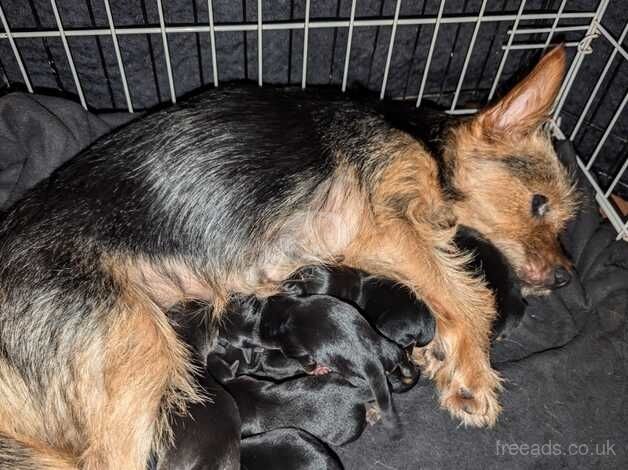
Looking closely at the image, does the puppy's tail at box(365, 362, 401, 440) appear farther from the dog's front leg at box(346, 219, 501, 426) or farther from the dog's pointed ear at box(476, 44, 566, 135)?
the dog's pointed ear at box(476, 44, 566, 135)

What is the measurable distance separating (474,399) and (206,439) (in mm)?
1096

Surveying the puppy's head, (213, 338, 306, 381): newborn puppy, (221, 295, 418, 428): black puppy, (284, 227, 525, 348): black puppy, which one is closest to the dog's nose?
the puppy's head

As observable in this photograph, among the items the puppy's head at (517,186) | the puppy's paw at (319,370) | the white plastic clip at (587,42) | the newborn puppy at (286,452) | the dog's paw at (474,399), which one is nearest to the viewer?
the newborn puppy at (286,452)

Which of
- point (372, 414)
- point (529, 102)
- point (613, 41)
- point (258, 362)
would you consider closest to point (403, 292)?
point (372, 414)

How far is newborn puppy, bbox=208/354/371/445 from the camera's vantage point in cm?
218

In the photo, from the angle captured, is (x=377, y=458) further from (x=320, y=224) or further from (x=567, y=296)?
(x=567, y=296)

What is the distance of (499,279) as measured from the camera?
2604 millimetres

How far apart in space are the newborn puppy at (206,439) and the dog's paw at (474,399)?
0.93 meters

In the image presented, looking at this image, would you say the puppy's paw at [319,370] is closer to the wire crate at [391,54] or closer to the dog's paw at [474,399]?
the dog's paw at [474,399]

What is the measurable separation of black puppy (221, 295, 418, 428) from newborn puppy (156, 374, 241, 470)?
32cm

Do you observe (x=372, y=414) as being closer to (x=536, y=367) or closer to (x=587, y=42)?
(x=536, y=367)

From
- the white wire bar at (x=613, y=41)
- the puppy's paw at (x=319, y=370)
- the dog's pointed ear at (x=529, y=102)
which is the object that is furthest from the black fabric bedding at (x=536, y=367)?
the dog's pointed ear at (x=529, y=102)

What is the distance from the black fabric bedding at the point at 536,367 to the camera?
238 cm

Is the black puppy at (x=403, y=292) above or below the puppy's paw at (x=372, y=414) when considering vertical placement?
above
